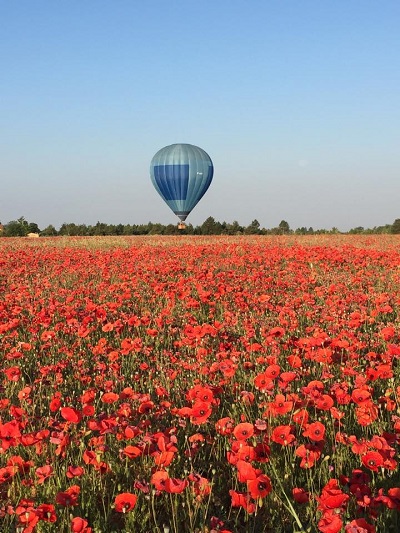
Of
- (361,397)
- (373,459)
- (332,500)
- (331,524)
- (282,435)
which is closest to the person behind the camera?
(331,524)

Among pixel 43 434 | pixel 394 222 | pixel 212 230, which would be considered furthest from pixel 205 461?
pixel 212 230

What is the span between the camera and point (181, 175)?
140 feet

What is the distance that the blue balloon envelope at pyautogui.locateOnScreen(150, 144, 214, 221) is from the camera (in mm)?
42812

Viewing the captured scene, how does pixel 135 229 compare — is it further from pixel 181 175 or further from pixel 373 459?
pixel 373 459

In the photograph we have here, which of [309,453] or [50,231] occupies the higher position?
[50,231]

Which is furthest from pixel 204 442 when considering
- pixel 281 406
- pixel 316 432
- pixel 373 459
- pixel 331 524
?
pixel 331 524

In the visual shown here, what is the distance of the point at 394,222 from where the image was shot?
4319 centimetres

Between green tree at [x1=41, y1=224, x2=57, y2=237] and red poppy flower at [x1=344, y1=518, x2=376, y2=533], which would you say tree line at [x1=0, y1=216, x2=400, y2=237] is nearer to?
green tree at [x1=41, y1=224, x2=57, y2=237]

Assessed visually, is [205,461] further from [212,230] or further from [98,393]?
[212,230]

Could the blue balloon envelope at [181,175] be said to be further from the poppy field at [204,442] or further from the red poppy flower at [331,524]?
the red poppy flower at [331,524]

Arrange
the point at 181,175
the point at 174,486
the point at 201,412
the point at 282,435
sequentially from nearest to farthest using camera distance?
the point at 174,486
the point at 282,435
the point at 201,412
the point at 181,175

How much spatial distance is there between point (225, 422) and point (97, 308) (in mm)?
3976

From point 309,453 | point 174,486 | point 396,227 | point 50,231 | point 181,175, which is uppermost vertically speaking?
point 181,175

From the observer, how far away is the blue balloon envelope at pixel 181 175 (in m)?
42.8
